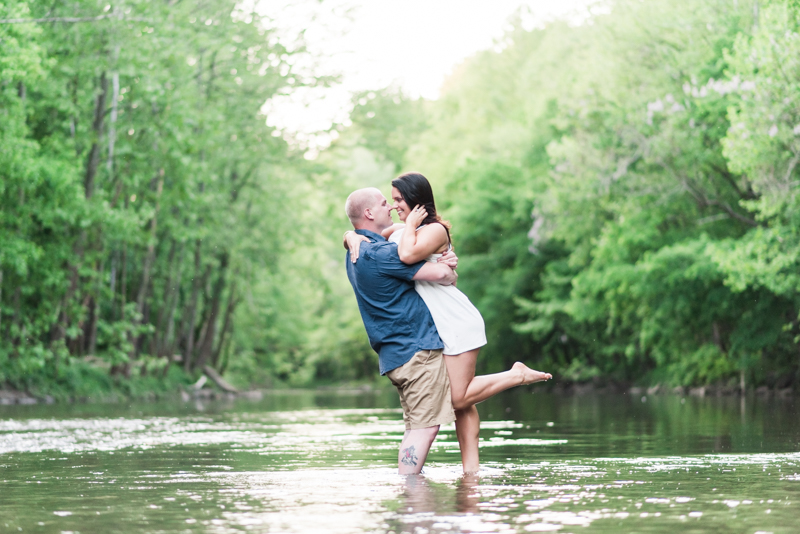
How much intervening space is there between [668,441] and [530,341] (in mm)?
36137

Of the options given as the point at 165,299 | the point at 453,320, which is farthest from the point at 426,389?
the point at 165,299

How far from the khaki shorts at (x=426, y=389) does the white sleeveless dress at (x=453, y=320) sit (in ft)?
0.40

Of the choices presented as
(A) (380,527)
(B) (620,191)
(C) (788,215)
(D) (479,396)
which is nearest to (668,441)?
(D) (479,396)

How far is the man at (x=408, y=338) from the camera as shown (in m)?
6.81

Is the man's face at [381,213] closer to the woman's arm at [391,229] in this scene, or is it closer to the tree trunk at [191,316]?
the woman's arm at [391,229]

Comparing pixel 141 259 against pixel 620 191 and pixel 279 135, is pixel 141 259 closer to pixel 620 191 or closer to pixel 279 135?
pixel 279 135

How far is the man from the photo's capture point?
22.4 feet

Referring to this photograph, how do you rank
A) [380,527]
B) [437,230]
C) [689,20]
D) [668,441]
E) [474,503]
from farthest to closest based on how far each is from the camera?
[689,20]
[668,441]
[437,230]
[474,503]
[380,527]

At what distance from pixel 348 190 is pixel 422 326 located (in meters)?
31.0

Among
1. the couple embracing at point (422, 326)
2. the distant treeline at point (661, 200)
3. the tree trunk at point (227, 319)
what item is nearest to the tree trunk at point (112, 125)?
the distant treeline at point (661, 200)

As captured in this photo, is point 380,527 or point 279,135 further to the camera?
point 279,135

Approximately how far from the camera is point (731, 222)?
28.1 meters

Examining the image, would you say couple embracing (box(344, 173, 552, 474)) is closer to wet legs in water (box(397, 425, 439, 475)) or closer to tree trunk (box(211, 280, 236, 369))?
wet legs in water (box(397, 425, 439, 475))

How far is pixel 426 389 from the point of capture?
6801 mm
